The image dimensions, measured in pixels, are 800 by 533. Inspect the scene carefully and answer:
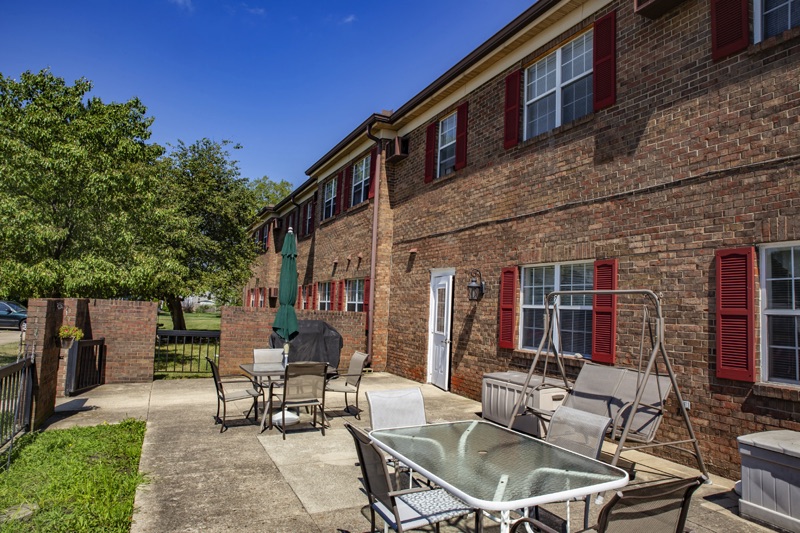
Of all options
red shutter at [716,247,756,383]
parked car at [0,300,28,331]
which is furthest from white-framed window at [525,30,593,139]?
parked car at [0,300,28,331]

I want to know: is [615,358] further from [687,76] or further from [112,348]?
[112,348]

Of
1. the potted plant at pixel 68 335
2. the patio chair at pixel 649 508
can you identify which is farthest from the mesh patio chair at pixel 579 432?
the potted plant at pixel 68 335

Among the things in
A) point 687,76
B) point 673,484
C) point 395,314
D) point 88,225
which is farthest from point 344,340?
point 673,484

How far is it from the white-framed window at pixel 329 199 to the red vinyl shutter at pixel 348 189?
4.12 ft

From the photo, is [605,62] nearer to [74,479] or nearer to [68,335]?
[74,479]

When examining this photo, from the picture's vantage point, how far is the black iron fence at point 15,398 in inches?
205

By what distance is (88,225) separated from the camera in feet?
37.3

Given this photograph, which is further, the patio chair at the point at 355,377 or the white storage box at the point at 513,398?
the patio chair at the point at 355,377

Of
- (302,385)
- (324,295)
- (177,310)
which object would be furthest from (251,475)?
(177,310)

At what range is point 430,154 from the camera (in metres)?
11.8

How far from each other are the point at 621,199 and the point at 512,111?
3.09 metres

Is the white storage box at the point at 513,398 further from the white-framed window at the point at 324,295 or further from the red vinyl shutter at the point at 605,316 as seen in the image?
the white-framed window at the point at 324,295

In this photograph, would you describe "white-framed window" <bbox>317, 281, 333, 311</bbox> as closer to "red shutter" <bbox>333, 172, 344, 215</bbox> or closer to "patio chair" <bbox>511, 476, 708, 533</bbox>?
"red shutter" <bbox>333, 172, 344, 215</bbox>

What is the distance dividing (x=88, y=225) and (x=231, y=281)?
24.0 ft
